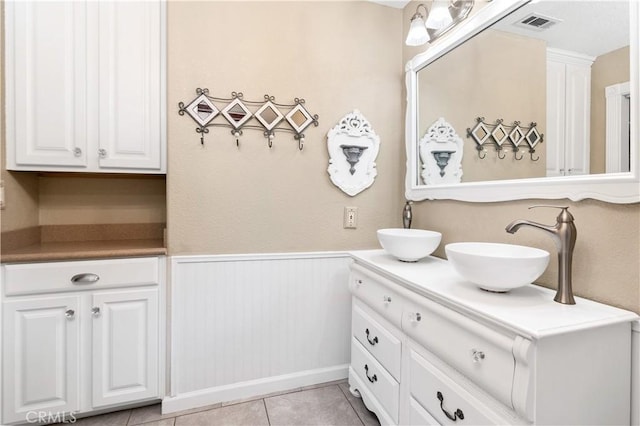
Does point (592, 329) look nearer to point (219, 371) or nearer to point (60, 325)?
point (219, 371)

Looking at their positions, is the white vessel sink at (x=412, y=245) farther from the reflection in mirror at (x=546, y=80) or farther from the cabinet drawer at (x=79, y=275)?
the cabinet drawer at (x=79, y=275)

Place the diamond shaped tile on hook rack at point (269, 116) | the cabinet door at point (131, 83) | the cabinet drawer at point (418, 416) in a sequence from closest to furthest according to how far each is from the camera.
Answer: the cabinet drawer at point (418, 416) → the cabinet door at point (131, 83) → the diamond shaped tile on hook rack at point (269, 116)

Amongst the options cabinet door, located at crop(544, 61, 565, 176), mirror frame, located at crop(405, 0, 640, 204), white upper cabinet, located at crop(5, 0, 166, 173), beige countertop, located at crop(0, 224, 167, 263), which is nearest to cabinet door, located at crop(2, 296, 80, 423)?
beige countertop, located at crop(0, 224, 167, 263)

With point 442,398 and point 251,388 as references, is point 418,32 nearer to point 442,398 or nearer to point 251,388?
point 442,398

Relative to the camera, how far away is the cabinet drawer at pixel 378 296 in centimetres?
132

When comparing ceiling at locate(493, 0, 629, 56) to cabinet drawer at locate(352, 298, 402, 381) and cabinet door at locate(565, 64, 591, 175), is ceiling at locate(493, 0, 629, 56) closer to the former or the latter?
cabinet door at locate(565, 64, 591, 175)

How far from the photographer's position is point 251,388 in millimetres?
1843

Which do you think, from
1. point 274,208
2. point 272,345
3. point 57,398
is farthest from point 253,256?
point 57,398

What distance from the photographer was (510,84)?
1.34 meters

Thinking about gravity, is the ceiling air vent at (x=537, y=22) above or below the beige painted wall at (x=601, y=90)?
above

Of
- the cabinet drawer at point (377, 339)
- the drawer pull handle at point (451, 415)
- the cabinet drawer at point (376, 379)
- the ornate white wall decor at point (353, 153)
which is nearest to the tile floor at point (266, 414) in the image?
the cabinet drawer at point (376, 379)

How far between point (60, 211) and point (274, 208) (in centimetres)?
141

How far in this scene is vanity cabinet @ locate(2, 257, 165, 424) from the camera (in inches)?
58.4

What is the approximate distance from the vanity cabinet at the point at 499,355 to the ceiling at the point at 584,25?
869 millimetres
